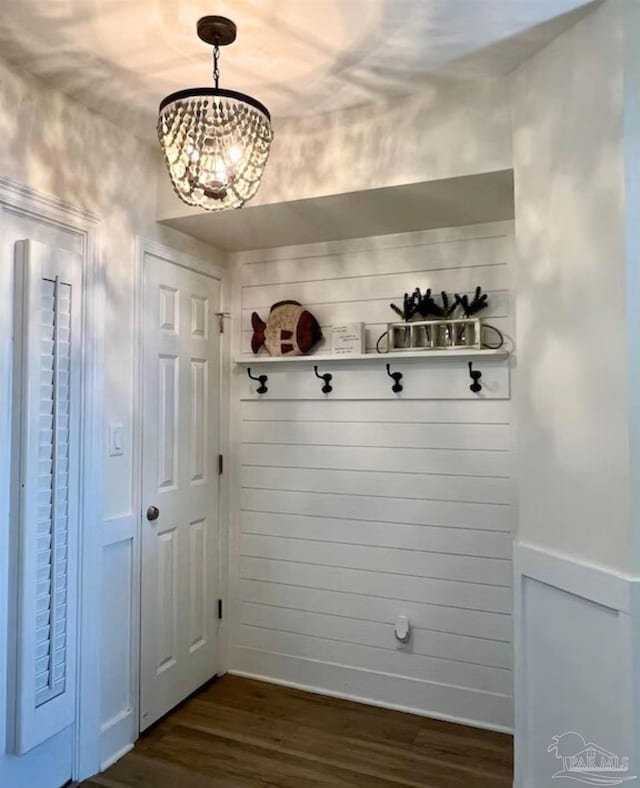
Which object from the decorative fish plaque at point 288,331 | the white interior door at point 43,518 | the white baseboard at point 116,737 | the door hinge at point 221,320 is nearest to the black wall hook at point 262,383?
the decorative fish plaque at point 288,331

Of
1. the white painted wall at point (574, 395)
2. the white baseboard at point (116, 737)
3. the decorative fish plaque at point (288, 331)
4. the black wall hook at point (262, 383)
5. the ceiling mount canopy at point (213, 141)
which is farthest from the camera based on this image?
the black wall hook at point (262, 383)

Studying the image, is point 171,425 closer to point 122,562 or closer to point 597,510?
point 122,562

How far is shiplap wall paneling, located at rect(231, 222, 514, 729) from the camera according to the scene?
2514mm

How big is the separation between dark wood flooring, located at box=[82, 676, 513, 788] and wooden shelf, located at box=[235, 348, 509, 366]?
1.61m

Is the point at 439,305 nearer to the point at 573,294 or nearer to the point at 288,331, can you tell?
the point at 288,331

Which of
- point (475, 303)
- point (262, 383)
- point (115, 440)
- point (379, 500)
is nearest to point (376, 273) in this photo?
point (475, 303)

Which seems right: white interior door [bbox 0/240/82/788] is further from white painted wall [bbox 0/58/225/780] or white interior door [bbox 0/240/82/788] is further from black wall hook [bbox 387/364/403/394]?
black wall hook [bbox 387/364/403/394]

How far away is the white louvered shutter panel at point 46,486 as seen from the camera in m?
1.87

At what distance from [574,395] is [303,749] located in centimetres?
178

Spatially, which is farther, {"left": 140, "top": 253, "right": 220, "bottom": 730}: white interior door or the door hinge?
the door hinge

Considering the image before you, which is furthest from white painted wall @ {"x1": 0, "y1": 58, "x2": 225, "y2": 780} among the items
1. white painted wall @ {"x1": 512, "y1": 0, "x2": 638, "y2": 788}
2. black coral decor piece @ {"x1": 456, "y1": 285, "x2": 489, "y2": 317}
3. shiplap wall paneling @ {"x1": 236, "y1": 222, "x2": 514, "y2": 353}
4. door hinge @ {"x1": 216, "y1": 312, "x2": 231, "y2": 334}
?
white painted wall @ {"x1": 512, "y1": 0, "x2": 638, "y2": 788}

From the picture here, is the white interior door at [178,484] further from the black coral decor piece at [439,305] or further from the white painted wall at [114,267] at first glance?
the black coral decor piece at [439,305]

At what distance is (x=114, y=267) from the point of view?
7.57ft

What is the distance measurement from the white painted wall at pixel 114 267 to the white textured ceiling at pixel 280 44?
0.47ft
